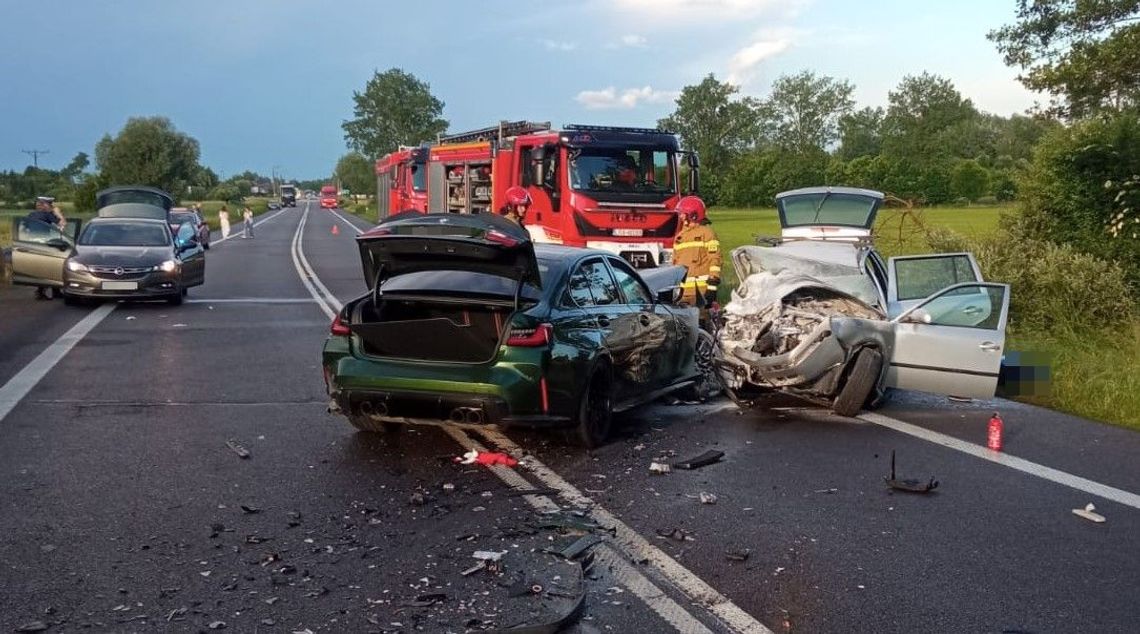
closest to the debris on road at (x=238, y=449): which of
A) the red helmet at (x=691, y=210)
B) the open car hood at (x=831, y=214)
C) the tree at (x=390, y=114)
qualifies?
the red helmet at (x=691, y=210)

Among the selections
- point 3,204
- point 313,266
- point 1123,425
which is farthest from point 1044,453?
point 3,204

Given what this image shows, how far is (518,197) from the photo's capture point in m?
18.6

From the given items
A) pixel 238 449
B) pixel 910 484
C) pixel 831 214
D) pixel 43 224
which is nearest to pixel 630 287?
pixel 910 484

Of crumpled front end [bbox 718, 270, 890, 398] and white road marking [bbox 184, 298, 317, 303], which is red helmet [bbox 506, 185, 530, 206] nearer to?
white road marking [bbox 184, 298, 317, 303]

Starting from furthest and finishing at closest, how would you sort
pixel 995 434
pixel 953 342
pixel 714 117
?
pixel 714 117
pixel 953 342
pixel 995 434

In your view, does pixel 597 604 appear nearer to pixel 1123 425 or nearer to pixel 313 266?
pixel 1123 425

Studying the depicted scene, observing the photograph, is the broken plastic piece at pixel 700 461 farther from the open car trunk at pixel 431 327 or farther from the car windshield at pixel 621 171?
the car windshield at pixel 621 171

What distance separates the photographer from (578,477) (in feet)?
23.0

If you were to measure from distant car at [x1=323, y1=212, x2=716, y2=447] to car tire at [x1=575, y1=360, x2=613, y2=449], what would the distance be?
0.4 inches

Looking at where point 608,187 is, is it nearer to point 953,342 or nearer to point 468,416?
point 953,342

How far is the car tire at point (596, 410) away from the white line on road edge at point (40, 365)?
15.3 ft

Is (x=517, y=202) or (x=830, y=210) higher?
(x=517, y=202)

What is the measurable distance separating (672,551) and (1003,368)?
5769 millimetres

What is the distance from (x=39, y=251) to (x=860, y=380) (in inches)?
559
